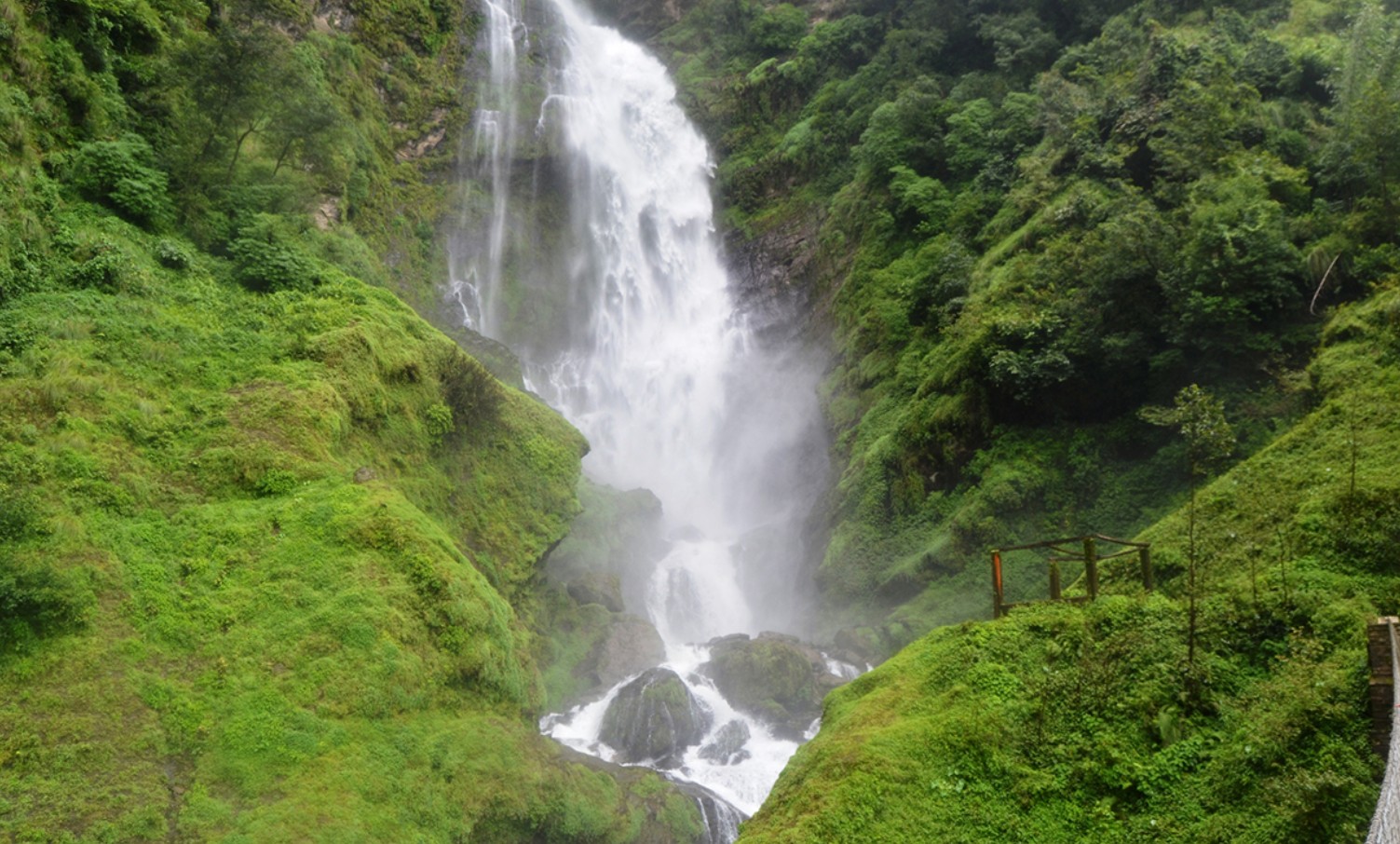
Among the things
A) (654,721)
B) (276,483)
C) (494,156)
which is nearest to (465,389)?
(276,483)

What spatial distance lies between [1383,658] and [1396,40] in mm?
15803

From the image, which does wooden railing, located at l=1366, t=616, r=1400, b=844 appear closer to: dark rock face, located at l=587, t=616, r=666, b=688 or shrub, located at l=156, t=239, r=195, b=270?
dark rock face, located at l=587, t=616, r=666, b=688

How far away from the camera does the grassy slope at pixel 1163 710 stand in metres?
6.12

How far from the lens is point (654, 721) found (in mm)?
16578

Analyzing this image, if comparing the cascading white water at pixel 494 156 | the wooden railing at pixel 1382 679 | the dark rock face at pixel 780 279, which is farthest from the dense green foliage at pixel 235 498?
the dark rock face at pixel 780 279

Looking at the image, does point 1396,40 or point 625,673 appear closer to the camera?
point 1396,40

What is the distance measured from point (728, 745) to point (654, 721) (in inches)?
67.0

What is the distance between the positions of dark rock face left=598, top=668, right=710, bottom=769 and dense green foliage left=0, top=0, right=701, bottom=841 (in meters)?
2.19

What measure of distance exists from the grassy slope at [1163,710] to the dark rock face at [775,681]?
28.3 ft

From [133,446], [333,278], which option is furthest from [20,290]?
[333,278]

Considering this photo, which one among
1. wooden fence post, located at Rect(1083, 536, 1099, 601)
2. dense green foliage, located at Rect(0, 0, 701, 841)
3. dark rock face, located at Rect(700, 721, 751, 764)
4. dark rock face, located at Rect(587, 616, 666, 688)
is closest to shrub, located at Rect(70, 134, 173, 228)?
dense green foliage, located at Rect(0, 0, 701, 841)

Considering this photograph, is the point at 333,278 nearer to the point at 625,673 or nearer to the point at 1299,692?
the point at 625,673

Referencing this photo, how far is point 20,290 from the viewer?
11305mm

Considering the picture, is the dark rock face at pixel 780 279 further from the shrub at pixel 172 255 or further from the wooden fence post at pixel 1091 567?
the wooden fence post at pixel 1091 567
